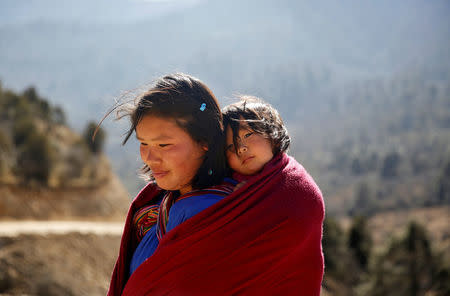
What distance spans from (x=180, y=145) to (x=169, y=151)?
0.05 m

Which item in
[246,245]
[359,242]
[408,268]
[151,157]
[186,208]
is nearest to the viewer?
[246,245]

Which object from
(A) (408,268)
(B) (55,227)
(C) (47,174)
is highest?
(C) (47,174)

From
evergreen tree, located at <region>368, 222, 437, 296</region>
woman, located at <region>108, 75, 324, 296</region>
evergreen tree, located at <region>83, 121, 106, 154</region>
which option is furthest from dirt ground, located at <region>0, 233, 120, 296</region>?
evergreen tree, located at <region>368, 222, 437, 296</region>

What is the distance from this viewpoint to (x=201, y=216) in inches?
56.7

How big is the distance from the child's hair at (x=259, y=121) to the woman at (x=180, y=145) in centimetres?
9

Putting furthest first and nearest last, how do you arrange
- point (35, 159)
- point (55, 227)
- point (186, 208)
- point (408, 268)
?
point (35, 159) → point (408, 268) → point (55, 227) → point (186, 208)

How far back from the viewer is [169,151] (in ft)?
5.32

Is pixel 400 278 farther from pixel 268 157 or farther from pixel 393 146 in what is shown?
pixel 393 146

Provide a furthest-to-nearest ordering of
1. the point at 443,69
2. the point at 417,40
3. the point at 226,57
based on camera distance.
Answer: the point at 417,40, the point at 226,57, the point at 443,69

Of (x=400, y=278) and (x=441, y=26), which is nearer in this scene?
(x=400, y=278)

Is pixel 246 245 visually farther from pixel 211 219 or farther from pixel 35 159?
pixel 35 159

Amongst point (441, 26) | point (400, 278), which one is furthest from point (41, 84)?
point (441, 26)

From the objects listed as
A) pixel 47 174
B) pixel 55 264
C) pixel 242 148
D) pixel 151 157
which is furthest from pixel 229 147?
pixel 47 174

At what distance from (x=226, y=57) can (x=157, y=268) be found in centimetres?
17874
